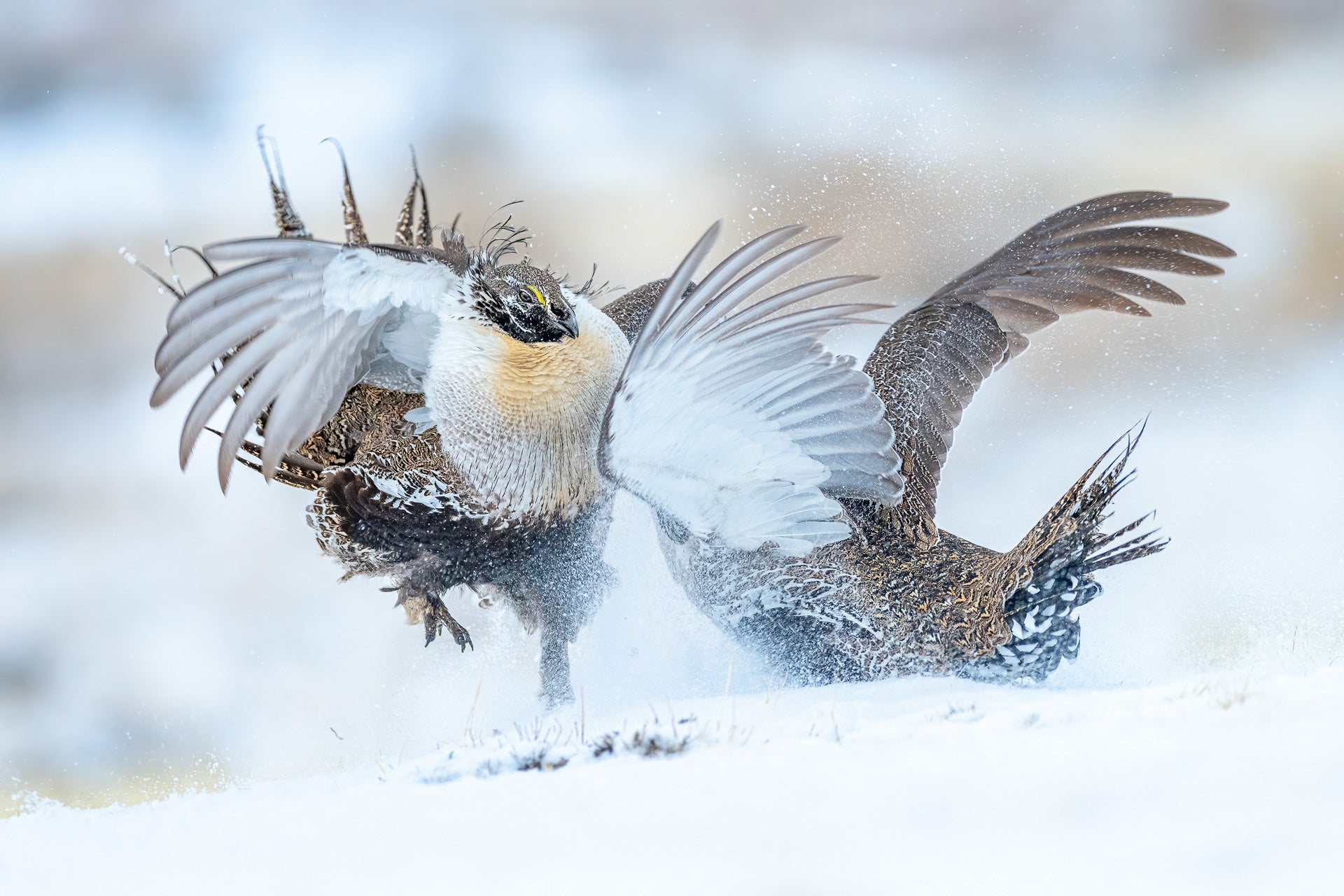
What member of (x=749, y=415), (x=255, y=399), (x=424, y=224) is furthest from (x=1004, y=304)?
(x=255, y=399)

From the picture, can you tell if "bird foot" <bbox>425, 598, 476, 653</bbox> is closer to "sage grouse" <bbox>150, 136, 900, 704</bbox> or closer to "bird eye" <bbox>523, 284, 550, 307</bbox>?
"sage grouse" <bbox>150, 136, 900, 704</bbox>

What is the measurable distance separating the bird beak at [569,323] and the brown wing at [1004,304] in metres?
1.55

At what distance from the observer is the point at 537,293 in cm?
404

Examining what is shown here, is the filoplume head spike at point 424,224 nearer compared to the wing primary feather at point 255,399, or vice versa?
the wing primary feather at point 255,399

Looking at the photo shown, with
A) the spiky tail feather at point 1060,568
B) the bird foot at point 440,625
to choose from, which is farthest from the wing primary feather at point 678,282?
the bird foot at point 440,625

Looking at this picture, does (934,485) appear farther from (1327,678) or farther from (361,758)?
(361,758)

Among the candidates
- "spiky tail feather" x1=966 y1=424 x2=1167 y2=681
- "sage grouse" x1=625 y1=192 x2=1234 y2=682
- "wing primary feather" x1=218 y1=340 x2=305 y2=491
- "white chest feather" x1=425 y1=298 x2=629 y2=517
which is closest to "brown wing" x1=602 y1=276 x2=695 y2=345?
"sage grouse" x1=625 y1=192 x2=1234 y2=682

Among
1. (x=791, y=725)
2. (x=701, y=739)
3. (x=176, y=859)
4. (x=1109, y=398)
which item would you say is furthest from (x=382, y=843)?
(x=1109, y=398)

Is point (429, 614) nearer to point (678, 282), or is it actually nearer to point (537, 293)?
point (537, 293)

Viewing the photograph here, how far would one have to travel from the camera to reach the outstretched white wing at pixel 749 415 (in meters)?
3.63

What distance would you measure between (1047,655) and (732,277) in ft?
6.73

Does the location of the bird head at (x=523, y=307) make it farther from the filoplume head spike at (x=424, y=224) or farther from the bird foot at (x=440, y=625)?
the bird foot at (x=440, y=625)

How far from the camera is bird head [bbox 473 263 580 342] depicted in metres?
4.03

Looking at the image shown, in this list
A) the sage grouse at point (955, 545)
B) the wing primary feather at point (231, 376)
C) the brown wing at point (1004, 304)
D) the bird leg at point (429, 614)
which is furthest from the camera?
the brown wing at point (1004, 304)
